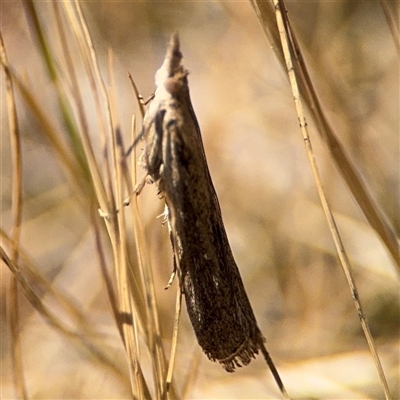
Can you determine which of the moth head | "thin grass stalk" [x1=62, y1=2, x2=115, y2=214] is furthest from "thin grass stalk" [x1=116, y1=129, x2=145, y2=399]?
the moth head

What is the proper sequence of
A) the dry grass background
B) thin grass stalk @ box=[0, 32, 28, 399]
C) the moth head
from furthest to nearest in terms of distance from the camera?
the dry grass background → thin grass stalk @ box=[0, 32, 28, 399] → the moth head

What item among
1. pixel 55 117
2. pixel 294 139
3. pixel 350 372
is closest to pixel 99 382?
pixel 350 372

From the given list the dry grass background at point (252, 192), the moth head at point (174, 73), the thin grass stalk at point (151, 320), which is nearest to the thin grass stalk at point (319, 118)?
the moth head at point (174, 73)

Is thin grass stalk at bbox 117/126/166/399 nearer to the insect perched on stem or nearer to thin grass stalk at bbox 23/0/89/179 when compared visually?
the insect perched on stem

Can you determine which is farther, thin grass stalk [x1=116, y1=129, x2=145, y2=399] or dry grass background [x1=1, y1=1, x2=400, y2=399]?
dry grass background [x1=1, y1=1, x2=400, y2=399]

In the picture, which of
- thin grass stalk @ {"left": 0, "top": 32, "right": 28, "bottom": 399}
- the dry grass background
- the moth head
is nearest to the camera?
the moth head
